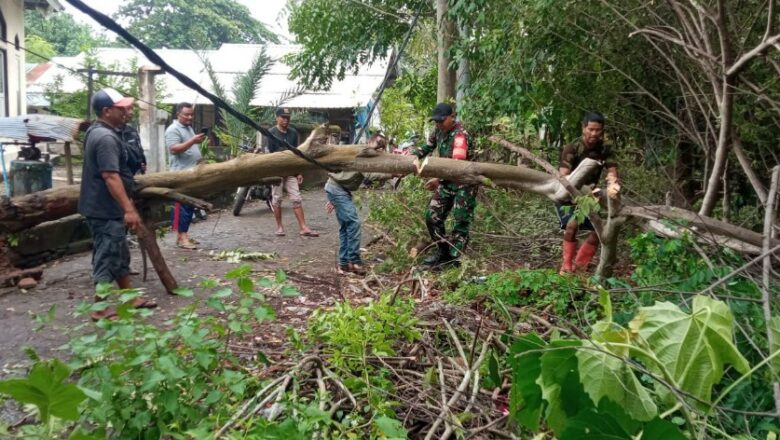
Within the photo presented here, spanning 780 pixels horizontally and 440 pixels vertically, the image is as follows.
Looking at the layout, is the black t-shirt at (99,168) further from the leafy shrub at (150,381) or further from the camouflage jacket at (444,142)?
the camouflage jacket at (444,142)

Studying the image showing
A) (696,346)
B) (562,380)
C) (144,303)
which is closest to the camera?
(562,380)

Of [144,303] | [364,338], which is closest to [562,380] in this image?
[364,338]

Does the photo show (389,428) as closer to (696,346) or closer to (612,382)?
(612,382)

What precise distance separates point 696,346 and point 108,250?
177 inches

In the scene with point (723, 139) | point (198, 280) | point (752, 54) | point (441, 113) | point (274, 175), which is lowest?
point (198, 280)

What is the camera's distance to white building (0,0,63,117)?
15344mm

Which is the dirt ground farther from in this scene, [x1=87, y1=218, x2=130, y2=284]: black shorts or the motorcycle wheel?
the motorcycle wheel

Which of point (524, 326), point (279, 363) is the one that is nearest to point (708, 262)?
point (524, 326)

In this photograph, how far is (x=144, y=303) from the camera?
17.9ft

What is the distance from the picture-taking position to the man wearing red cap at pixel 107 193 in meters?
5.16

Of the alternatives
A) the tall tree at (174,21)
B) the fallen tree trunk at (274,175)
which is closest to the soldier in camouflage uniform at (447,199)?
the fallen tree trunk at (274,175)

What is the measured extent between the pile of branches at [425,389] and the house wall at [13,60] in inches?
581

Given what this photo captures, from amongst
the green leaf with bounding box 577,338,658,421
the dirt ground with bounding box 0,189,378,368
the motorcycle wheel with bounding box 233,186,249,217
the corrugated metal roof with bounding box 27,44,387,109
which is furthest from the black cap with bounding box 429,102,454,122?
the corrugated metal roof with bounding box 27,44,387,109

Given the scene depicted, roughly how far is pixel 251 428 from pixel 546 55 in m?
5.69
